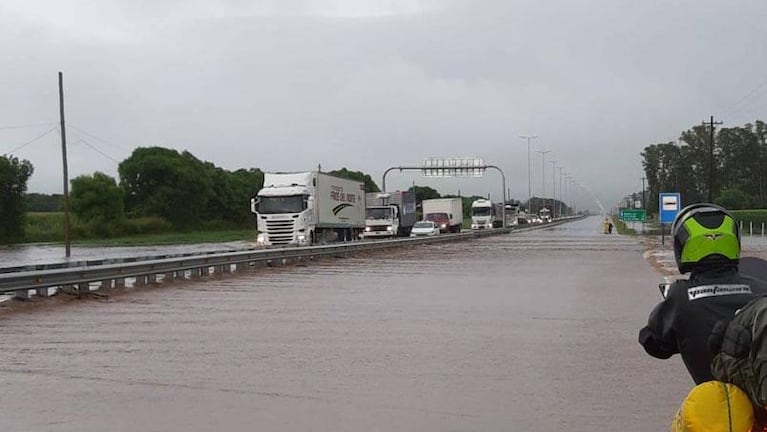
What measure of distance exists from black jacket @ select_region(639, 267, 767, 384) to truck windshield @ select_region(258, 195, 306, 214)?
36.9m

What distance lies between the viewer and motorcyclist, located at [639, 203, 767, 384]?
12.0 ft

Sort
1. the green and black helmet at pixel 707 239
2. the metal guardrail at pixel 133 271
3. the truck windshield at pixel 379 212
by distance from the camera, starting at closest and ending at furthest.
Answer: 1. the green and black helmet at pixel 707 239
2. the metal guardrail at pixel 133 271
3. the truck windshield at pixel 379 212

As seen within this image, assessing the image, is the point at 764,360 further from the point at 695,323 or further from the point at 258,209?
the point at 258,209

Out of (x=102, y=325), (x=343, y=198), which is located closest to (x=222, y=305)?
(x=102, y=325)

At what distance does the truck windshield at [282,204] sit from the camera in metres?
40.5

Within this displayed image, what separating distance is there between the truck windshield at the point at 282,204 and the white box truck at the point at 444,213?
38719 millimetres

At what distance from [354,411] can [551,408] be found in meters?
1.85

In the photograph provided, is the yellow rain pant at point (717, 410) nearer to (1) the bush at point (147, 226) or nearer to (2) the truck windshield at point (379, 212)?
(2) the truck windshield at point (379, 212)

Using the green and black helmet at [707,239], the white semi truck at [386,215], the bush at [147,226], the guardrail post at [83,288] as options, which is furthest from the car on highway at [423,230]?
the green and black helmet at [707,239]

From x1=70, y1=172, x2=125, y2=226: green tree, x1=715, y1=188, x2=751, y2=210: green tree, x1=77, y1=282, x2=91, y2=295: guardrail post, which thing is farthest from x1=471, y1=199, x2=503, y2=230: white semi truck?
x1=77, y1=282, x2=91, y2=295: guardrail post

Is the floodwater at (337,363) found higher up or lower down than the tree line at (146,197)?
lower down

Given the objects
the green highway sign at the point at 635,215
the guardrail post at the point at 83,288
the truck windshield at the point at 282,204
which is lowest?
the guardrail post at the point at 83,288

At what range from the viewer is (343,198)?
4872 cm

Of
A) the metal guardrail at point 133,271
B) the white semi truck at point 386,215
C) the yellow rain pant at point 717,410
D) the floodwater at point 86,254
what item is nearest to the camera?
the yellow rain pant at point 717,410
